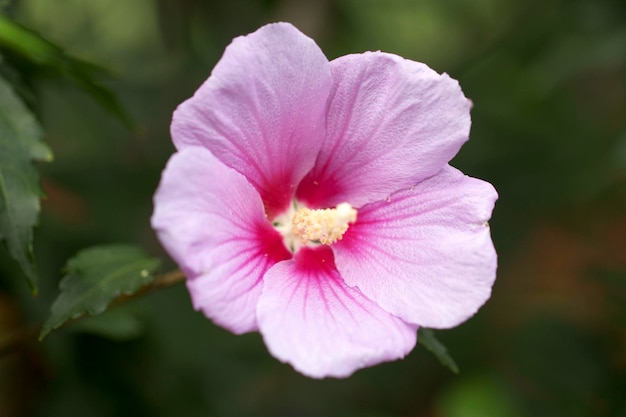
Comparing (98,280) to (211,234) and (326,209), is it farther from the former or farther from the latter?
(326,209)

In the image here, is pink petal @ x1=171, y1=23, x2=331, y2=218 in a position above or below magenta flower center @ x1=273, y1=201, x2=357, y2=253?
above

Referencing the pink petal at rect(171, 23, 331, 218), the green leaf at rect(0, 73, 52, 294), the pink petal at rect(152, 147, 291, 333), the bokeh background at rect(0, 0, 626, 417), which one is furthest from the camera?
the bokeh background at rect(0, 0, 626, 417)

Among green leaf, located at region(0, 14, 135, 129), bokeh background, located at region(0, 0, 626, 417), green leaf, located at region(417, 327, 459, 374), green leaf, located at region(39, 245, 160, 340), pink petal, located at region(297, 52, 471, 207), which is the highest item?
pink petal, located at region(297, 52, 471, 207)

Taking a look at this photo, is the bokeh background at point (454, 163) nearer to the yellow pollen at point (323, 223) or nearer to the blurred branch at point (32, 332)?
the blurred branch at point (32, 332)

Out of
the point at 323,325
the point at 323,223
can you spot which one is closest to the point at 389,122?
the point at 323,223

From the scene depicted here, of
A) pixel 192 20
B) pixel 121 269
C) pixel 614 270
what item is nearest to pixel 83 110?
pixel 192 20

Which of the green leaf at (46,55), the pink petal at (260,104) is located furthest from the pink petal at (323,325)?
the green leaf at (46,55)

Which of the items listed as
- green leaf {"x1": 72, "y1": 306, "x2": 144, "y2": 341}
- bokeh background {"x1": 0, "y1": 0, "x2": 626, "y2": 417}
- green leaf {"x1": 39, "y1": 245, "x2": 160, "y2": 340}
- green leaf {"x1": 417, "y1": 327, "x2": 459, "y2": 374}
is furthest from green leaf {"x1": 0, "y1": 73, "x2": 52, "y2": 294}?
green leaf {"x1": 417, "y1": 327, "x2": 459, "y2": 374}

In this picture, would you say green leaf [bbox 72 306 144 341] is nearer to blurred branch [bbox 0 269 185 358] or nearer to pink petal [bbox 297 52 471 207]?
blurred branch [bbox 0 269 185 358]
